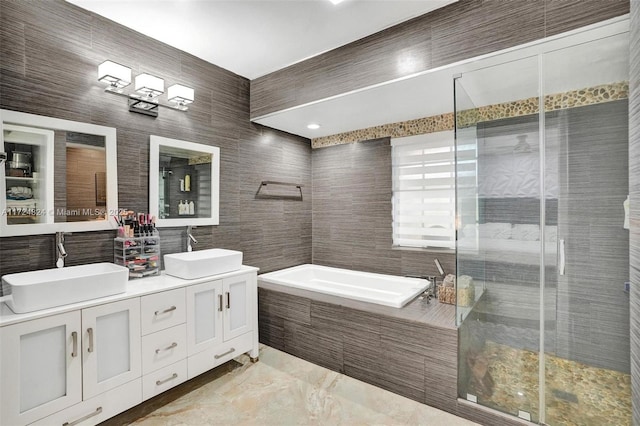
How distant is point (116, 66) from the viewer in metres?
2.15

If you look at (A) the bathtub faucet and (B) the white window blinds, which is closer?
(A) the bathtub faucet

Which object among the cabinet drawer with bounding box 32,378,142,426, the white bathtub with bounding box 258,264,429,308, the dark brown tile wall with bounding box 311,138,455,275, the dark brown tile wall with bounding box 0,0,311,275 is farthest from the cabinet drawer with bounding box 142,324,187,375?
the dark brown tile wall with bounding box 311,138,455,275

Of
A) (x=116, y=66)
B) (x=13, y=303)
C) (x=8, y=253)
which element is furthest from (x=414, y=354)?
(x=116, y=66)

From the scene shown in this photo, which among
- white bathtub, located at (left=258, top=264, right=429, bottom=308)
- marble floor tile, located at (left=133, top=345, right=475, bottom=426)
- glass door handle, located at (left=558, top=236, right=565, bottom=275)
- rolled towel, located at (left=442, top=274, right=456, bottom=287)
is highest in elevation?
glass door handle, located at (left=558, top=236, right=565, bottom=275)

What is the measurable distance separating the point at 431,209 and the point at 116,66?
298cm

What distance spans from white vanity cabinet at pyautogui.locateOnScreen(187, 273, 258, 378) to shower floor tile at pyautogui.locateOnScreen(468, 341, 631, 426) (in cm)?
173

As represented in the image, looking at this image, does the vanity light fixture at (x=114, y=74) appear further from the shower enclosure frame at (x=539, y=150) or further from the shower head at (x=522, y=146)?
the shower head at (x=522, y=146)

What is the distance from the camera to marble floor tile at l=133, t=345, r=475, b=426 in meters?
1.98

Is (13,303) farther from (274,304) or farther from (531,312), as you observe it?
(531,312)

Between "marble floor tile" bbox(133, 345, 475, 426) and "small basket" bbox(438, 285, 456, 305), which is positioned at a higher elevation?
"small basket" bbox(438, 285, 456, 305)

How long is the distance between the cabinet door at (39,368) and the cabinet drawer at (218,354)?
0.70 metres

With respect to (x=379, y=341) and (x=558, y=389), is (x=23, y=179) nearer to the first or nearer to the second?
(x=379, y=341)

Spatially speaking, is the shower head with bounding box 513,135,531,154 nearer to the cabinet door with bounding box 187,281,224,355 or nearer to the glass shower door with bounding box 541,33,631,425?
the glass shower door with bounding box 541,33,631,425

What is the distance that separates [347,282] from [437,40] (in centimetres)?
257
